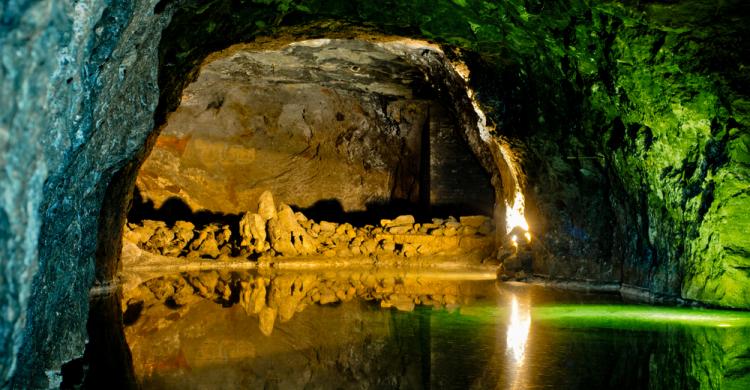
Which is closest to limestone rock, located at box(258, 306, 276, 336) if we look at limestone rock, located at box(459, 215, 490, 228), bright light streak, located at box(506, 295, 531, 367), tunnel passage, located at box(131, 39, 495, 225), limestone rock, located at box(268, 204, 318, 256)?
bright light streak, located at box(506, 295, 531, 367)

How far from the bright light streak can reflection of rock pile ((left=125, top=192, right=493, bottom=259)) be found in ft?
18.8

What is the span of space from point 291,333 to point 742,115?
160 inches

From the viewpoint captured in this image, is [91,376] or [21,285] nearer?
[21,285]

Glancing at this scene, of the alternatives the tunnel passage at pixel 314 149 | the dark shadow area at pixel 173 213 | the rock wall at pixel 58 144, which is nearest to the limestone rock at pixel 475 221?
the tunnel passage at pixel 314 149

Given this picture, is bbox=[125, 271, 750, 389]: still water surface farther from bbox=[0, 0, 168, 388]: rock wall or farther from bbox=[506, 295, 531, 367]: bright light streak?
bbox=[0, 0, 168, 388]: rock wall

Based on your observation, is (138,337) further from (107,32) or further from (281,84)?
(281,84)

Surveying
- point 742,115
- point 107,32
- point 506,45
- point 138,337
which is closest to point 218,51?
point 506,45

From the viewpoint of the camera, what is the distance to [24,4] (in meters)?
2.01

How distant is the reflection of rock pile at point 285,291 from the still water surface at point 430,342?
5 cm

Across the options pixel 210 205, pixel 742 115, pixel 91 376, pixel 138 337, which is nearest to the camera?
pixel 91 376

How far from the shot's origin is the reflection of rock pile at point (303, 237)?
12383mm

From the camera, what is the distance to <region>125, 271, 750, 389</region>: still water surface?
3.85 metres

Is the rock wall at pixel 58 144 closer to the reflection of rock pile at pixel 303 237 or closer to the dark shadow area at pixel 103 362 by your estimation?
the dark shadow area at pixel 103 362

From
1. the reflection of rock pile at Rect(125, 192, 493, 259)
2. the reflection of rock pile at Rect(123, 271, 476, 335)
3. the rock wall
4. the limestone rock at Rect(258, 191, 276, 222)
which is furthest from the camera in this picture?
the limestone rock at Rect(258, 191, 276, 222)
